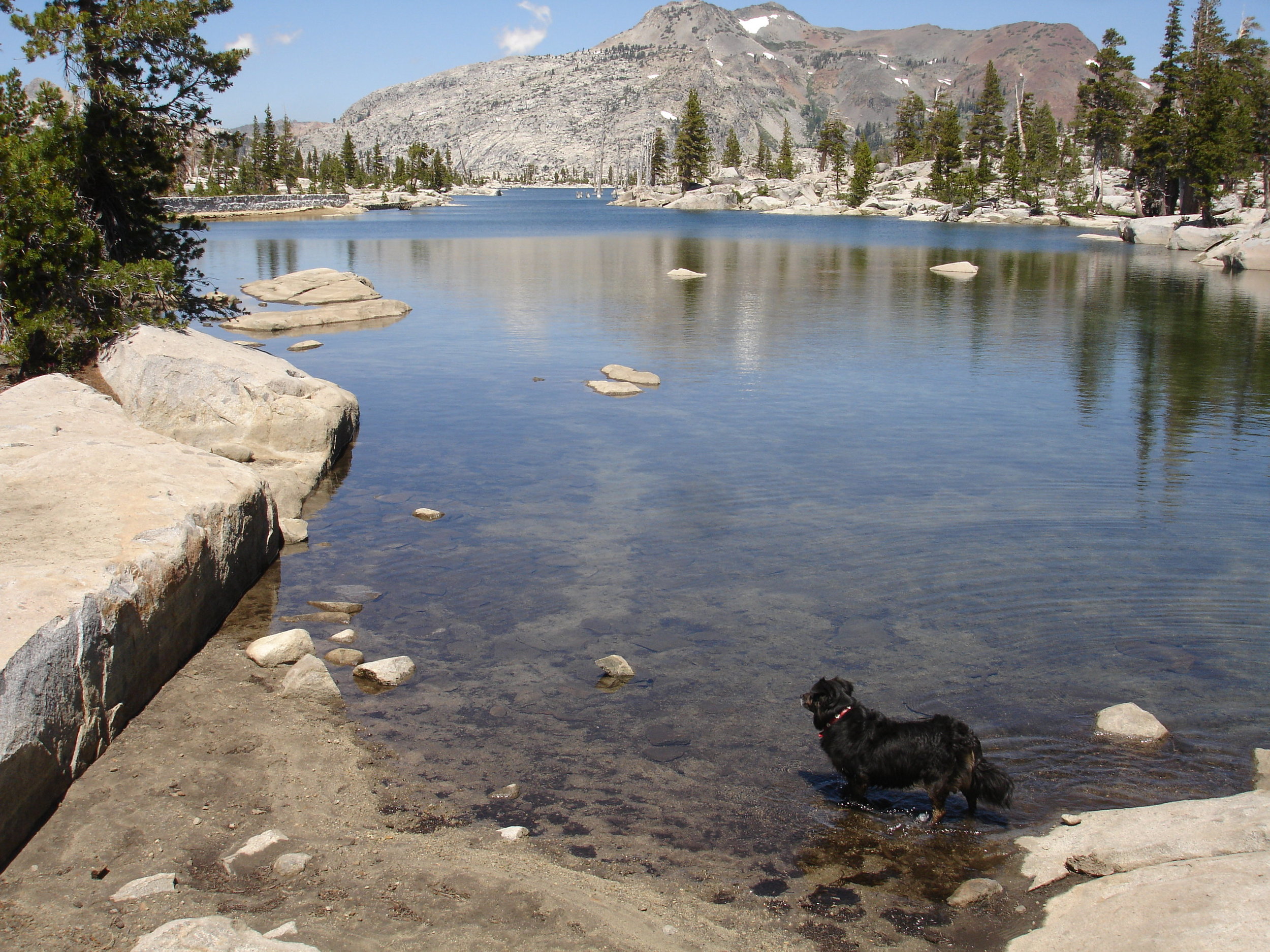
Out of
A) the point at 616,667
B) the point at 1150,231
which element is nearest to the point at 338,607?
the point at 616,667

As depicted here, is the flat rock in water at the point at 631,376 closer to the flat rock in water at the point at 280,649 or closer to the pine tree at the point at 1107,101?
the flat rock in water at the point at 280,649

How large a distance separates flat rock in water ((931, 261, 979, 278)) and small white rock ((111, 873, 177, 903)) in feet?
168

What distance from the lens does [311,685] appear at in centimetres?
871

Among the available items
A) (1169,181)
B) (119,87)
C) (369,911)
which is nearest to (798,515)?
(369,911)

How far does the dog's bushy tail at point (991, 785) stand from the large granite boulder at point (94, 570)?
673 cm

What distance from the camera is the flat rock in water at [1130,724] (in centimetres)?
817

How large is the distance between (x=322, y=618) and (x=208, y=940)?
238 inches

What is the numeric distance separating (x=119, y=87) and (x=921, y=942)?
71.9 ft

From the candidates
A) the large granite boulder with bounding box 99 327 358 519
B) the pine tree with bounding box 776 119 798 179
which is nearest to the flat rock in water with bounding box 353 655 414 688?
the large granite boulder with bounding box 99 327 358 519

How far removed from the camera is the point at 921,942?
5.69m

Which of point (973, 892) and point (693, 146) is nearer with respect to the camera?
point (973, 892)

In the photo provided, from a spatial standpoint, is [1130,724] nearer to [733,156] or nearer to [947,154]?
[947,154]

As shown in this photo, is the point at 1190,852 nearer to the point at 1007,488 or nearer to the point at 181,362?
the point at 1007,488

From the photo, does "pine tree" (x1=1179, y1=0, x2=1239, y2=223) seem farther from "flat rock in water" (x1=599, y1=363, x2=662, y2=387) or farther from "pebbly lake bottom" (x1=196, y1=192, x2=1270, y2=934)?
"flat rock in water" (x1=599, y1=363, x2=662, y2=387)
